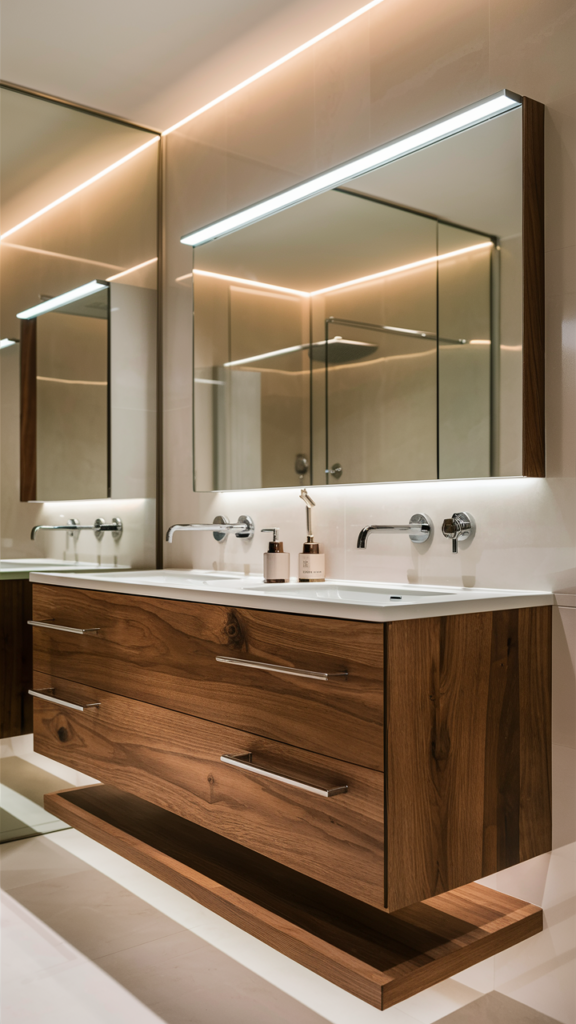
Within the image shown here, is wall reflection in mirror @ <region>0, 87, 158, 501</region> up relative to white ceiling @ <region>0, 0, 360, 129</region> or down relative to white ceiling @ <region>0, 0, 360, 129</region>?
down

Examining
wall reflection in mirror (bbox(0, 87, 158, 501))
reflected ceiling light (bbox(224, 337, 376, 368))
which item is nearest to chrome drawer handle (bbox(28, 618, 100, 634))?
wall reflection in mirror (bbox(0, 87, 158, 501))

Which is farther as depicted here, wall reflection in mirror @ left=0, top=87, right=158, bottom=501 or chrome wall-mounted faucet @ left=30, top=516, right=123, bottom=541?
chrome wall-mounted faucet @ left=30, top=516, right=123, bottom=541

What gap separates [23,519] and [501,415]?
1541mm

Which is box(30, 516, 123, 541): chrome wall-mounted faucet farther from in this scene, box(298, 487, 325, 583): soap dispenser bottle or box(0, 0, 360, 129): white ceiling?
box(0, 0, 360, 129): white ceiling

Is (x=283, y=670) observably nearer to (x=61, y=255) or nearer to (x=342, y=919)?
(x=342, y=919)

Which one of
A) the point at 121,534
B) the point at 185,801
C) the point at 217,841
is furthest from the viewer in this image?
the point at 121,534

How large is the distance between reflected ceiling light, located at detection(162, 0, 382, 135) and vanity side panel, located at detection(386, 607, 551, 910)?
1.57 meters

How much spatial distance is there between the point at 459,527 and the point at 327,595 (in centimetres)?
36

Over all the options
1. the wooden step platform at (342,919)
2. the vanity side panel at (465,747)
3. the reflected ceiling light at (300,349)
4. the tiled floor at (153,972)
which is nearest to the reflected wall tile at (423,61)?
the reflected ceiling light at (300,349)

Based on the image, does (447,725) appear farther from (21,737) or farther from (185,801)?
(21,737)

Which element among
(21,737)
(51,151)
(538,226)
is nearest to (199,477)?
(21,737)

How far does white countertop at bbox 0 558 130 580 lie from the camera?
Answer: 101 inches

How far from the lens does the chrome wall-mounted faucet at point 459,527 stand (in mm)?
1795

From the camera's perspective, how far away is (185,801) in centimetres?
180
